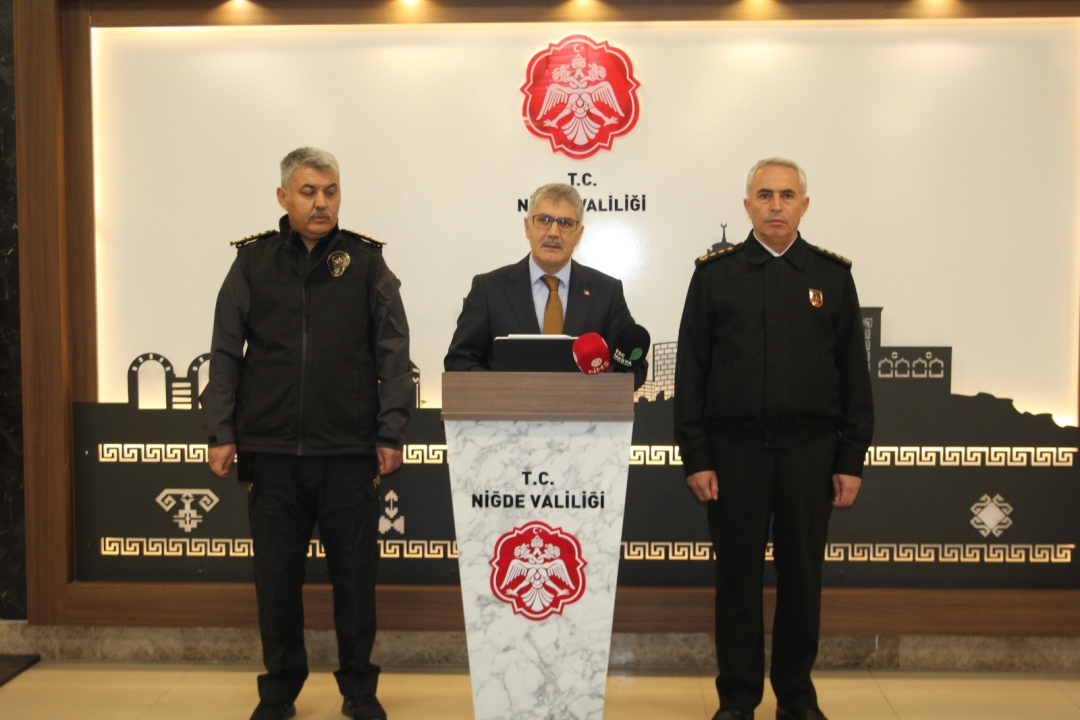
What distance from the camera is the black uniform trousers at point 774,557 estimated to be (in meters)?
2.83

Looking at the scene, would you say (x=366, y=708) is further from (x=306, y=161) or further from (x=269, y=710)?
(x=306, y=161)

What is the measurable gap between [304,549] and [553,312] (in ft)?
3.60

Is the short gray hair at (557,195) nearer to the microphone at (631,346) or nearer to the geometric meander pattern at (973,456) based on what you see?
the microphone at (631,346)

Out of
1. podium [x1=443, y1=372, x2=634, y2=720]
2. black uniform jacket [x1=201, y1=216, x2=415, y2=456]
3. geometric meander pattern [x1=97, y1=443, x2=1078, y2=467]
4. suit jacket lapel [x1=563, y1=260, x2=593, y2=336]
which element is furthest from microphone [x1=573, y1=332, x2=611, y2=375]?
geometric meander pattern [x1=97, y1=443, x2=1078, y2=467]

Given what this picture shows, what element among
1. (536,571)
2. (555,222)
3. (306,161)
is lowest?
(536,571)

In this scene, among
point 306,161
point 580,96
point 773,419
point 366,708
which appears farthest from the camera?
point 580,96

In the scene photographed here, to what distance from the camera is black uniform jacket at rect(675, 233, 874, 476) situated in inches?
110

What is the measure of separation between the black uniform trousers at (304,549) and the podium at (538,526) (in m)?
0.71

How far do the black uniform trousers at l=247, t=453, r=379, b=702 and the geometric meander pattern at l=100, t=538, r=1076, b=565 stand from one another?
0.62 m

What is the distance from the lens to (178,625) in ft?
12.0

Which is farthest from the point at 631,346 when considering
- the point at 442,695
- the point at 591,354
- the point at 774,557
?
the point at 442,695

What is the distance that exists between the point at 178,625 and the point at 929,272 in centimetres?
316

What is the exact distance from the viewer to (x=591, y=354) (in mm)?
2287

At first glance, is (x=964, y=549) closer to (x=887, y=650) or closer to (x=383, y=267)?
(x=887, y=650)
